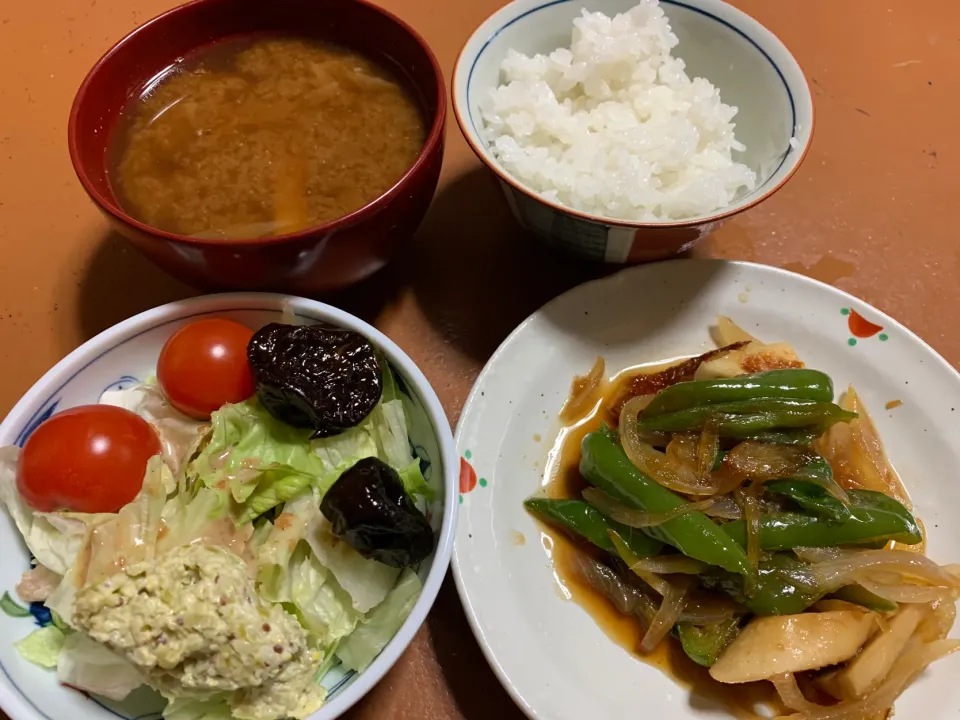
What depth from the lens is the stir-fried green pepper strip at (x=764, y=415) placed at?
1.35m

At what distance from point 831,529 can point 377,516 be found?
81 centimetres

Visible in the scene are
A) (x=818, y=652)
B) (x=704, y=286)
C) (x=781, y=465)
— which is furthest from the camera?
(x=704, y=286)

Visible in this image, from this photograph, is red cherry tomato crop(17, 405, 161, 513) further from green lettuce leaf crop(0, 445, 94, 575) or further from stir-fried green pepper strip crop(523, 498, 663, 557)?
stir-fried green pepper strip crop(523, 498, 663, 557)

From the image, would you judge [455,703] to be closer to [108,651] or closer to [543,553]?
[543,553]

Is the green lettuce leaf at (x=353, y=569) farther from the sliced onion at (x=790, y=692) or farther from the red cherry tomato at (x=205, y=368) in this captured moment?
the sliced onion at (x=790, y=692)

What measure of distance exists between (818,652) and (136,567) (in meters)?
1.03

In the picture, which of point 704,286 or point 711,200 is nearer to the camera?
point 711,200

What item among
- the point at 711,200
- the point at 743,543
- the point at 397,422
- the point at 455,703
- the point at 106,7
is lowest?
the point at 455,703

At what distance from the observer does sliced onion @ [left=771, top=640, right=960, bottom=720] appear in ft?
3.87

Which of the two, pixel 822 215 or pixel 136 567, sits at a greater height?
pixel 136 567

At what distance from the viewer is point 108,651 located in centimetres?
97

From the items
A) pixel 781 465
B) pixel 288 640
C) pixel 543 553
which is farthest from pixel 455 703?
pixel 781 465

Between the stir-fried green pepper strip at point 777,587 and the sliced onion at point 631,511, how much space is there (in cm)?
12

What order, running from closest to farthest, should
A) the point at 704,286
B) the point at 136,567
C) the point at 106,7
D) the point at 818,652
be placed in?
the point at 136,567 < the point at 818,652 < the point at 704,286 < the point at 106,7
